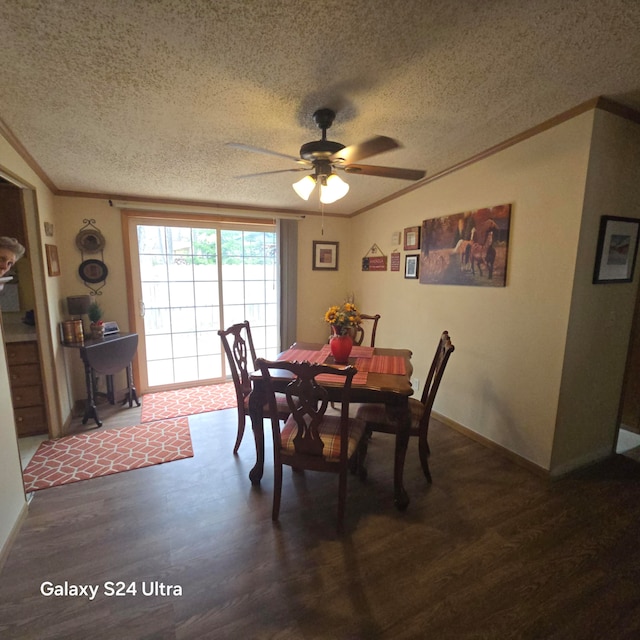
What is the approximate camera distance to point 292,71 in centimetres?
147

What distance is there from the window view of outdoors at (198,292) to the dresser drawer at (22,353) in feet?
3.67

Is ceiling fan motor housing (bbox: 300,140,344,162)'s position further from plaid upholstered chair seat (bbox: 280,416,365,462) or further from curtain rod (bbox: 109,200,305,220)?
curtain rod (bbox: 109,200,305,220)

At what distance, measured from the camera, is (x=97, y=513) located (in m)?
1.83

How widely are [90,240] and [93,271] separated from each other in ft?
1.03

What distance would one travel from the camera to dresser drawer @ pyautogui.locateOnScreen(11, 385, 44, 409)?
257 centimetres

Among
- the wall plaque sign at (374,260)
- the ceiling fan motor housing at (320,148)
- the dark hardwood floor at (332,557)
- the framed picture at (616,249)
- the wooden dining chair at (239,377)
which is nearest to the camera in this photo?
the dark hardwood floor at (332,557)

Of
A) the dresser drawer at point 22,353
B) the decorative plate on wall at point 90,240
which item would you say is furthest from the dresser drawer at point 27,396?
the decorative plate on wall at point 90,240

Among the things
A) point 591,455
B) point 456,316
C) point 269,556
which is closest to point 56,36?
point 269,556

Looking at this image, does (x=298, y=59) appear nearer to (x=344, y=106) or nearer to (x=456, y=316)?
(x=344, y=106)

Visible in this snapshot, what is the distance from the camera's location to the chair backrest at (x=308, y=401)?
156 centimetres

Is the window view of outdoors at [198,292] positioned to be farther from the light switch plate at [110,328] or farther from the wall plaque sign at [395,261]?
the wall plaque sign at [395,261]

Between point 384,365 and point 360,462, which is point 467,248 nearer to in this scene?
point 384,365

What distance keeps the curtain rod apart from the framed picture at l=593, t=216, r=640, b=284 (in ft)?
9.71

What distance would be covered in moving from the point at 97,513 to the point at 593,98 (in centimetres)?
367
